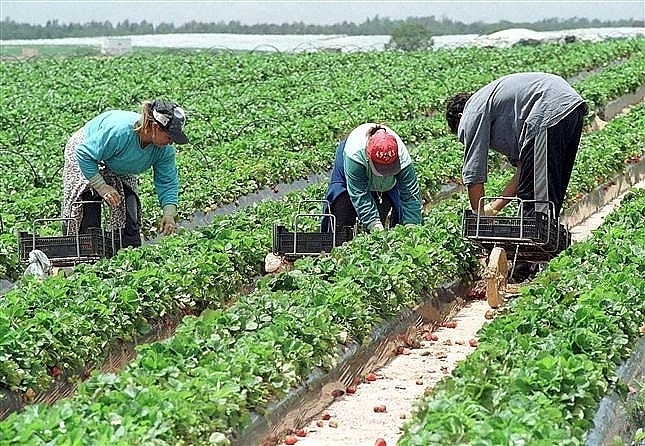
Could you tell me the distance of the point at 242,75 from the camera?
93.6ft

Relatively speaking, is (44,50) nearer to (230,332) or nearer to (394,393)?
(394,393)

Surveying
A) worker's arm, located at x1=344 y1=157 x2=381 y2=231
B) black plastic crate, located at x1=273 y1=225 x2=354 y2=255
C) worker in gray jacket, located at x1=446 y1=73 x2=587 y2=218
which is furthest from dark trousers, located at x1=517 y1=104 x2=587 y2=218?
black plastic crate, located at x1=273 y1=225 x2=354 y2=255

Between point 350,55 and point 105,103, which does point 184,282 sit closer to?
point 105,103

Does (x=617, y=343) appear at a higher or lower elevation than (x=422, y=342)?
higher

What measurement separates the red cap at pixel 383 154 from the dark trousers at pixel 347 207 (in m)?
0.60

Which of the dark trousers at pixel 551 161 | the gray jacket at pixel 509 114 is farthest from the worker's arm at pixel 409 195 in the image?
the dark trousers at pixel 551 161

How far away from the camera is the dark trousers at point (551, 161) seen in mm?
8898

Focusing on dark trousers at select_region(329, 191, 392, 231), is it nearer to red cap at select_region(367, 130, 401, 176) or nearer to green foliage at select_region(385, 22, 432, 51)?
red cap at select_region(367, 130, 401, 176)

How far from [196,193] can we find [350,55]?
21.8 m

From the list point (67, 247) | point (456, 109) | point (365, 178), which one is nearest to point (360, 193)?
point (365, 178)

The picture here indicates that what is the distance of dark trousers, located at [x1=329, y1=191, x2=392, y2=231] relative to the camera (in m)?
9.30

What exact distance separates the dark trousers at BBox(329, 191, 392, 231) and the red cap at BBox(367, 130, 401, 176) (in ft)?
1.97

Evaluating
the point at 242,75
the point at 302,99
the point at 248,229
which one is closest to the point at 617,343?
the point at 248,229

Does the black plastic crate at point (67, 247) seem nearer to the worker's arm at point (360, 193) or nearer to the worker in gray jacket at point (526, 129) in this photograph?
the worker's arm at point (360, 193)
